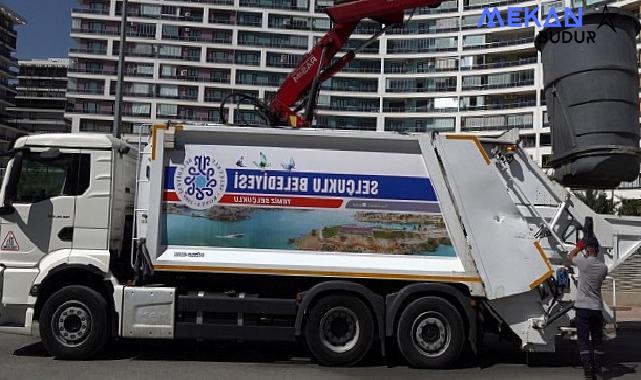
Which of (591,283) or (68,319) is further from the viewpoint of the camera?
(68,319)

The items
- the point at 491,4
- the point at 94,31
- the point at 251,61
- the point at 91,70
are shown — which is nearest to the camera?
the point at 491,4

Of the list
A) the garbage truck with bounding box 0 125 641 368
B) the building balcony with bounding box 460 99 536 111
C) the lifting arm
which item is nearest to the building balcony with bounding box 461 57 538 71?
the building balcony with bounding box 460 99 536 111

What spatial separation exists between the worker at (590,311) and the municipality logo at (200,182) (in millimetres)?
4775

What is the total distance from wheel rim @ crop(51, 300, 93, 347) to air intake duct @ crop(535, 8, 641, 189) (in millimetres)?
6843

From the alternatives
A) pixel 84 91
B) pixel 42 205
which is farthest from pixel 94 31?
pixel 42 205

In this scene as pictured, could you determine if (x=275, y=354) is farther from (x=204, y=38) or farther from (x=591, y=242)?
(x=204, y=38)

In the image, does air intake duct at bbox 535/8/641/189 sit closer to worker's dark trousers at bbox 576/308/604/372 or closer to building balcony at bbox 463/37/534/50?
worker's dark trousers at bbox 576/308/604/372

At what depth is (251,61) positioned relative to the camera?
3258 inches

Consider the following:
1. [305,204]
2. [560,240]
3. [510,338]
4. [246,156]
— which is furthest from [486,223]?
[246,156]

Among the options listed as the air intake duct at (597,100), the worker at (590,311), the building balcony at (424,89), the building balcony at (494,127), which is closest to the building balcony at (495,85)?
the building balcony at (424,89)

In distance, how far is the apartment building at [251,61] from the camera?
261ft

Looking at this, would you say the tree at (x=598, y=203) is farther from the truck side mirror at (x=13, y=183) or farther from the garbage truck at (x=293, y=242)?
the truck side mirror at (x=13, y=183)

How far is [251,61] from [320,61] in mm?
74692

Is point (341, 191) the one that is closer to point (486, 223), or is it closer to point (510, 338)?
point (486, 223)
